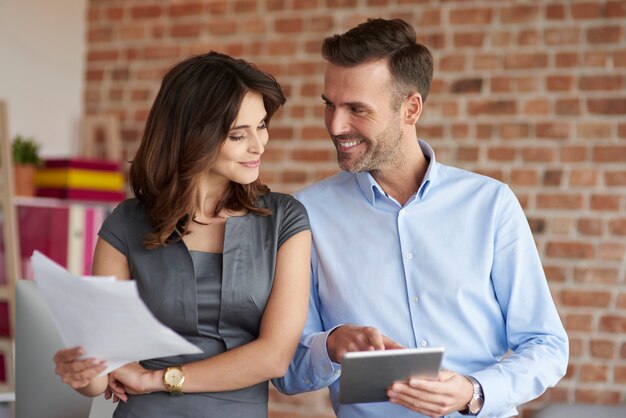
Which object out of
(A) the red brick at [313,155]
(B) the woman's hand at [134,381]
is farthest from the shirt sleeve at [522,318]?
(A) the red brick at [313,155]

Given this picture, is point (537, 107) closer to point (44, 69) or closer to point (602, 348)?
point (602, 348)

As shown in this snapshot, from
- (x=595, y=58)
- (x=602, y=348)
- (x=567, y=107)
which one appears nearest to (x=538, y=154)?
(x=567, y=107)

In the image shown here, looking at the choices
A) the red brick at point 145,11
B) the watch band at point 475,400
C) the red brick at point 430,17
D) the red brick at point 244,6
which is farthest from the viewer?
the red brick at point 145,11

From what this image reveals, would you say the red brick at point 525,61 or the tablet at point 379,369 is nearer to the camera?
the tablet at point 379,369

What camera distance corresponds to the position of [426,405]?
70.2 inches

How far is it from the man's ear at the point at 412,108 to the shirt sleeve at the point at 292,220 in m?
0.43

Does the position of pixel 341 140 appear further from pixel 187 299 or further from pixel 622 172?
pixel 622 172

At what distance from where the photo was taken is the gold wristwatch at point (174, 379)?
1.87 meters

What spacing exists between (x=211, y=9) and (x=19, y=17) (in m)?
0.93

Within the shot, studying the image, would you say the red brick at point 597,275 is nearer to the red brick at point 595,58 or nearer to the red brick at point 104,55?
the red brick at point 595,58

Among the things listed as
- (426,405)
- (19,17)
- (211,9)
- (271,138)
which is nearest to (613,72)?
(271,138)

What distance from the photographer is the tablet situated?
5.21ft

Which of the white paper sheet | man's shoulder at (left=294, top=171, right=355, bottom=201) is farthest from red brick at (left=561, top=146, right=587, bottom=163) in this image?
the white paper sheet

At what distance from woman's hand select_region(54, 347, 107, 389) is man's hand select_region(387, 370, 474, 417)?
0.57m
